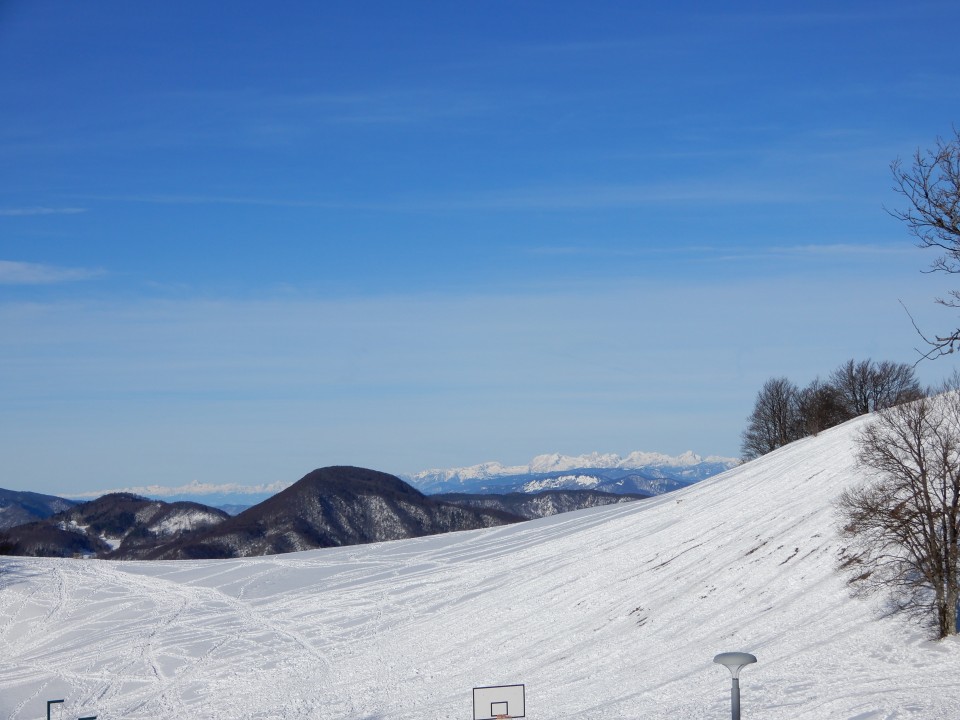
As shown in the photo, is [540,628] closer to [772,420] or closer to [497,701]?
[497,701]

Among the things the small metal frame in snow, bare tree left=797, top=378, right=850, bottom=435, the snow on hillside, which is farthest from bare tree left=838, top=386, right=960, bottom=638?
bare tree left=797, top=378, right=850, bottom=435

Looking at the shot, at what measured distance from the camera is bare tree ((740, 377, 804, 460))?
320 ft

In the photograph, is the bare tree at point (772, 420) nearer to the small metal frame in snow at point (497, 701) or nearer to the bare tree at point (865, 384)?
the bare tree at point (865, 384)

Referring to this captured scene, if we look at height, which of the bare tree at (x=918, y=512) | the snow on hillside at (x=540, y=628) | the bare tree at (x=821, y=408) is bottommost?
the snow on hillside at (x=540, y=628)

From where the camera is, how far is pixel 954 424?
1298 inches

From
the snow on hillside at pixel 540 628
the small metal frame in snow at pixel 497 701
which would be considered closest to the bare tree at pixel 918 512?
the snow on hillside at pixel 540 628

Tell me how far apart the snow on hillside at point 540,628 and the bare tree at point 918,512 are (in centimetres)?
104

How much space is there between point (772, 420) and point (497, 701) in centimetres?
8603

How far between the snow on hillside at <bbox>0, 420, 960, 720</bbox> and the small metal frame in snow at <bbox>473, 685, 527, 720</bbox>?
784cm

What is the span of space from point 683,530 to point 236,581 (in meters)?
30.1

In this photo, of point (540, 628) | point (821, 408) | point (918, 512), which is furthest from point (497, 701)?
point (821, 408)

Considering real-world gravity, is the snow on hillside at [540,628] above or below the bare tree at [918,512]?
below

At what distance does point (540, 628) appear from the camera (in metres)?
41.0

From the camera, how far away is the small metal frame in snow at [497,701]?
1892cm
